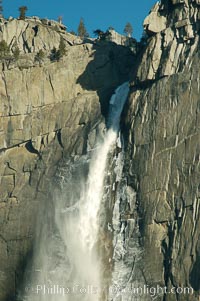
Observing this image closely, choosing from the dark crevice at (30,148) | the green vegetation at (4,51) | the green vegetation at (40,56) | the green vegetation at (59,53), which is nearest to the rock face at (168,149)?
the dark crevice at (30,148)

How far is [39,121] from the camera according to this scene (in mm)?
77500

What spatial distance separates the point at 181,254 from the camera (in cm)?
6388

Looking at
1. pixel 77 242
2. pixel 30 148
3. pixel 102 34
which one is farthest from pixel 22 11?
pixel 77 242

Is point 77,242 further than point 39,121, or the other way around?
point 39,121

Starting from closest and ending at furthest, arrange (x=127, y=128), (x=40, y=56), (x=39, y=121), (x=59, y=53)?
(x=127, y=128) → (x=39, y=121) → (x=59, y=53) → (x=40, y=56)

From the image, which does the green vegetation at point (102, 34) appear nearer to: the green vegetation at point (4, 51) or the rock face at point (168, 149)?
the green vegetation at point (4, 51)

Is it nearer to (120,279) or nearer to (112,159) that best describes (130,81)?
(112,159)

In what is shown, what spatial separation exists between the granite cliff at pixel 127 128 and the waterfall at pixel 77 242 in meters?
1.46

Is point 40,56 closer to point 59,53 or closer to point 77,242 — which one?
point 59,53

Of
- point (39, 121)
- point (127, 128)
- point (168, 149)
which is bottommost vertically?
point (168, 149)

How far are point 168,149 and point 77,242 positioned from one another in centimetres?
930

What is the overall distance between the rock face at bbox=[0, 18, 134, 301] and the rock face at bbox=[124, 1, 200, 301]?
18.2ft

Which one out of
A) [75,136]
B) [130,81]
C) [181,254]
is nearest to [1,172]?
[75,136]

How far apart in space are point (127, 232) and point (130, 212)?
133 cm
